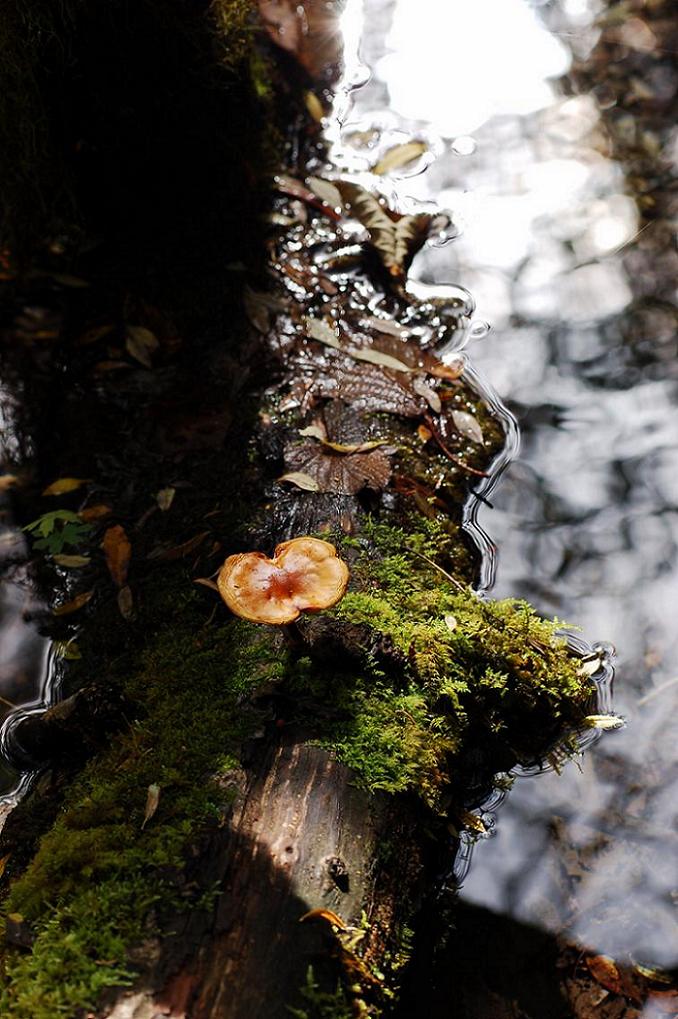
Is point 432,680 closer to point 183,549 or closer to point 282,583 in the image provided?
point 282,583

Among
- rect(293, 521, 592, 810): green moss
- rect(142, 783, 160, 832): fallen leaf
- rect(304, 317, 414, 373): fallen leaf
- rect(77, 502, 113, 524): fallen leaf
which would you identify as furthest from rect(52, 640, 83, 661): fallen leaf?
rect(304, 317, 414, 373): fallen leaf

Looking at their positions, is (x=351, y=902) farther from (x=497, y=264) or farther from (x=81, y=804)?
(x=497, y=264)

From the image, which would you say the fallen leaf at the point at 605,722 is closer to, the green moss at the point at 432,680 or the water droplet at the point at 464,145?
the green moss at the point at 432,680

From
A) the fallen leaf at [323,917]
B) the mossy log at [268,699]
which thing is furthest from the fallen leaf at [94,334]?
the fallen leaf at [323,917]

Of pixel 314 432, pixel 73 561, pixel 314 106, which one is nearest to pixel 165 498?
pixel 73 561

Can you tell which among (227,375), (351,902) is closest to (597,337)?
(227,375)
